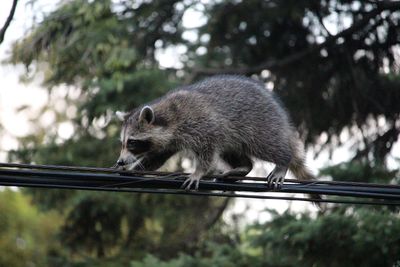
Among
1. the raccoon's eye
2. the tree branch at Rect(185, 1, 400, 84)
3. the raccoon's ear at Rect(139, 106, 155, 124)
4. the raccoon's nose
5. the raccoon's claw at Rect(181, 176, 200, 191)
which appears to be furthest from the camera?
the tree branch at Rect(185, 1, 400, 84)

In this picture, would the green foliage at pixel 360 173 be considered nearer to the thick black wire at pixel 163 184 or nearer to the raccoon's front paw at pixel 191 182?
the raccoon's front paw at pixel 191 182

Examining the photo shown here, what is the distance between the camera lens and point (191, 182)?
17.3 ft

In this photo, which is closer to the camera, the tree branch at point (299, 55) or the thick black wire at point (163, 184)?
the thick black wire at point (163, 184)

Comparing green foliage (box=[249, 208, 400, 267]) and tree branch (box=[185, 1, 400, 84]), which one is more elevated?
tree branch (box=[185, 1, 400, 84])

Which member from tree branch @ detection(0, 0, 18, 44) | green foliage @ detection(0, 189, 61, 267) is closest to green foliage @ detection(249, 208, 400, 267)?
tree branch @ detection(0, 0, 18, 44)

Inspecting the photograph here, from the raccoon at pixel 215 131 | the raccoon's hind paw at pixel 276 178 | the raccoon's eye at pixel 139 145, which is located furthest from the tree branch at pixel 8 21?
the raccoon's hind paw at pixel 276 178

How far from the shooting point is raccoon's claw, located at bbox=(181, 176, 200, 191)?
16.9 ft

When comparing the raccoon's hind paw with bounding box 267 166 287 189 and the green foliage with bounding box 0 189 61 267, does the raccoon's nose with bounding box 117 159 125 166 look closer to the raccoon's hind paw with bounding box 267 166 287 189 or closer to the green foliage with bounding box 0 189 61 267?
the raccoon's hind paw with bounding box 267 166 287 189

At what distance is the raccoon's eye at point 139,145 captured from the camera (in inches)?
232

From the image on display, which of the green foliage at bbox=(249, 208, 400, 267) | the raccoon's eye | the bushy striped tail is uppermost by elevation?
the raccoon's eye

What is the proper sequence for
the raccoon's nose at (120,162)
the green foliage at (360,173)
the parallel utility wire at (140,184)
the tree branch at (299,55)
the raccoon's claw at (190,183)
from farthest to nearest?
the tree branch at (299,55), the green foliage at (360,173), the raccoon's nose at (120,162), the raccoon's claw at (190,183), the parallel utility wire at (140,184)

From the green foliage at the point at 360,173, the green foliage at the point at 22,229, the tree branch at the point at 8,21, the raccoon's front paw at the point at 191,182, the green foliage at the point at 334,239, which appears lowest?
the green foliage at the point at 22,229

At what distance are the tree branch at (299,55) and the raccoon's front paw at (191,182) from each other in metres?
4.18

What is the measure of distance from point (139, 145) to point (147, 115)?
0.26 meters
